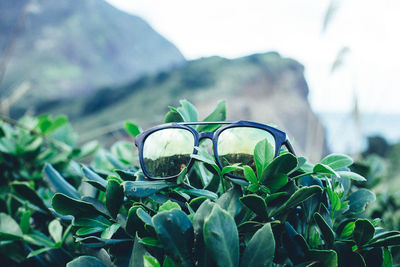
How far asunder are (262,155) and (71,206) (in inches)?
15.2

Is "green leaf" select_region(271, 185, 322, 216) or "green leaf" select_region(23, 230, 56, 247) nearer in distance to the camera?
"green leaf" select_region(271, 185, 322, 216)

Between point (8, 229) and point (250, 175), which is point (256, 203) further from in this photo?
point (8, 229)

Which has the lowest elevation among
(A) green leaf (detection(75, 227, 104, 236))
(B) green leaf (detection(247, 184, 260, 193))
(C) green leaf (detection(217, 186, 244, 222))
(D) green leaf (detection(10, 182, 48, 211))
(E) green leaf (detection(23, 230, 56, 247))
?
(E) green leaf (detection(23, 230, 56, 247))

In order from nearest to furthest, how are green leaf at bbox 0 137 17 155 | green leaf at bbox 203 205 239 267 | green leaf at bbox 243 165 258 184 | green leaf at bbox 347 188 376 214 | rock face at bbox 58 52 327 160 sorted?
green leaf at bbox 203 205 239 267 → green leaf at bbox 243 165 258 184 → green leaf at bbox 347 188 376 214 → green leaf at bbox 0 137 17 155 → rock face at bbox 58 52 327 160

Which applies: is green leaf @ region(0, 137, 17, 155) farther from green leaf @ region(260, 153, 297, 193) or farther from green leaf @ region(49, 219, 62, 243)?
green leaf @ region(260, 153, 297, 193)

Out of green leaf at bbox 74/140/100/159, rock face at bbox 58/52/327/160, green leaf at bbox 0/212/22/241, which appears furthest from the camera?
rock face at bbox 58/52/327/160

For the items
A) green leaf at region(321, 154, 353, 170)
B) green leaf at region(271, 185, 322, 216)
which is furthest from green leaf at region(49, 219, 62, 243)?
green leaf at region(321, 154, 353, 170)

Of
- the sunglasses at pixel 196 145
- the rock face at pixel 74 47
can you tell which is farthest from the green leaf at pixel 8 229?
the rock face at pixel 74 47

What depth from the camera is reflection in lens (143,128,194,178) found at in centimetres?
66

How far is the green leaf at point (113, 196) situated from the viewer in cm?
59

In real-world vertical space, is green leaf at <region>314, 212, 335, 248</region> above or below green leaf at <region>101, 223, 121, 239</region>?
above

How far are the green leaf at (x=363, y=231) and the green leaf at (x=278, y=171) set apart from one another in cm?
15

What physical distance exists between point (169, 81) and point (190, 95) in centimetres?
101

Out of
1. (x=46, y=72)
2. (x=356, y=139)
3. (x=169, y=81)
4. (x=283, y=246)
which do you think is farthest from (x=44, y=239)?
(x=46, y=72)
